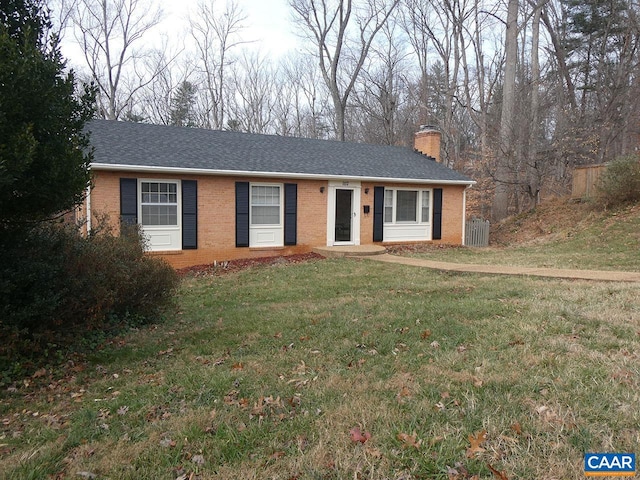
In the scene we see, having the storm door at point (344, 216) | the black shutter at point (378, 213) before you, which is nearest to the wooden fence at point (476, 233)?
the black shutter at point (378, 213)

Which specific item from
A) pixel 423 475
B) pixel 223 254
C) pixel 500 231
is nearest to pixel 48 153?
pixel 423 475

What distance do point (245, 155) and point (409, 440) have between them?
12.3m

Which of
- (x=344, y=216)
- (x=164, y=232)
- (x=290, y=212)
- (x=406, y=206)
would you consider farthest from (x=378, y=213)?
(x=164, y=232)

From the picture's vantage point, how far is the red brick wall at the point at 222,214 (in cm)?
1142

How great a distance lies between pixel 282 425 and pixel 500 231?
60.0 ft

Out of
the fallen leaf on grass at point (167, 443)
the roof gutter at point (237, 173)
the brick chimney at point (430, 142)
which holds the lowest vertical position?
the fallen leaf on grass at point (167, 443)

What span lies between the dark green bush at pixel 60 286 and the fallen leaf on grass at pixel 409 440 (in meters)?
3.71

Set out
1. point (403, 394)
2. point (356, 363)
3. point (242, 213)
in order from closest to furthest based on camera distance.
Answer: point (403, 394) → point (356, 363) → point (242, 213)

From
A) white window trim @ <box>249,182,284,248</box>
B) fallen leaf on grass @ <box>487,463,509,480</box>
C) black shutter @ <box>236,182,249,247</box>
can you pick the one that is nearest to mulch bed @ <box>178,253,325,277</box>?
white window trim @ <box>249,182,284,248</box>

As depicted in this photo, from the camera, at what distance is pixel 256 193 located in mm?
13391

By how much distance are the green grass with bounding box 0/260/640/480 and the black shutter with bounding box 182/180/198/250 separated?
629 cm

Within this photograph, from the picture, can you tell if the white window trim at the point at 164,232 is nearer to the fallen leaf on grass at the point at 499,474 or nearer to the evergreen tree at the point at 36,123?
the evergreen tree at the point at 36,123

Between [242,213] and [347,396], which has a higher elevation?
[242,213]
